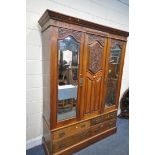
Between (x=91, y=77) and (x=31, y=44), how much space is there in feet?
3.26

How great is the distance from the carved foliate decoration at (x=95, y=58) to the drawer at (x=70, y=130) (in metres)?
0.84

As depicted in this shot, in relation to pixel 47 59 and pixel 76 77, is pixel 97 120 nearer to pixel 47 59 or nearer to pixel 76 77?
pixel 76 77

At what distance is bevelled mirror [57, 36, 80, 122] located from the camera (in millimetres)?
1770

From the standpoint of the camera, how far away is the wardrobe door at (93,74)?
1957 millimetres

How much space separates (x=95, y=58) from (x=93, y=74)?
0.24 m

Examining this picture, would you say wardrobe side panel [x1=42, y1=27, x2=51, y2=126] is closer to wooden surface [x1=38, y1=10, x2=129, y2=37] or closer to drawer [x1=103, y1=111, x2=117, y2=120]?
wooden surface [x1=38, y1=10, x2=129, y2=37]

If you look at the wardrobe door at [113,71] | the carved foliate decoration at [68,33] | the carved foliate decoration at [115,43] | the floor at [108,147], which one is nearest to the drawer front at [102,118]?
the wardrobe door at [113,71]

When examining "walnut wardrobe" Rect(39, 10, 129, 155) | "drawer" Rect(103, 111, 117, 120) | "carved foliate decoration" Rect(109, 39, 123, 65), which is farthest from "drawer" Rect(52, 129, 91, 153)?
"carved foliate decoration" Rect(109, 39, 123, 65)

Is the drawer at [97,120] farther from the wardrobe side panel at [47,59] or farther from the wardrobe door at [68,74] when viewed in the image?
the wardrobe side panel at [47,59]

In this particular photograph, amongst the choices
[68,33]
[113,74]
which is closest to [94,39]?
[68,33]
